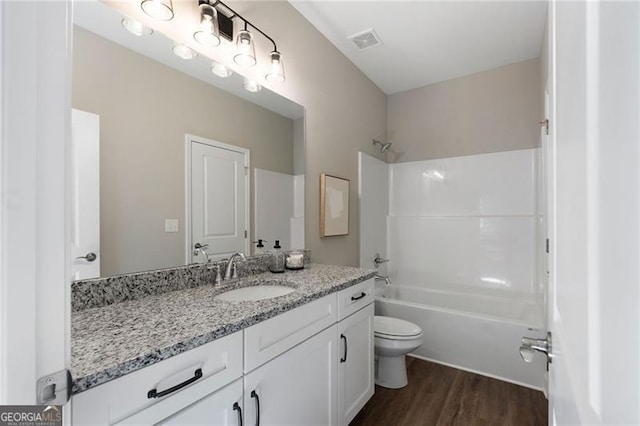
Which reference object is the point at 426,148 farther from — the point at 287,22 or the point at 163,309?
→ the point at 163,309

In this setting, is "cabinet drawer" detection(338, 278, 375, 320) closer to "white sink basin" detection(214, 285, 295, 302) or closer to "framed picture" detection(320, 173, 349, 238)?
"white sink basin" detection(214, 285, 295, 302)

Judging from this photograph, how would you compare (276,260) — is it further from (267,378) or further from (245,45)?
(245,45)

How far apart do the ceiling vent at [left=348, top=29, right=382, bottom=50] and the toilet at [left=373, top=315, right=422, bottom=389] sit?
2263 millimetres

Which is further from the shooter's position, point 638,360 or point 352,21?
point 352,21

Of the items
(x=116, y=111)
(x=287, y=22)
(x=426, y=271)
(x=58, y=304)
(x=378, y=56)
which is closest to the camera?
(x=58, y=304)

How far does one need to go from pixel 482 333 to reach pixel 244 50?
2624 millimetres

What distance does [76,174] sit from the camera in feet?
3.42

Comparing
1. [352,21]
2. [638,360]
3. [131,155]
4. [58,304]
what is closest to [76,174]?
[131,155]

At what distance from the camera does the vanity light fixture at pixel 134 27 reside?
3.87 ft

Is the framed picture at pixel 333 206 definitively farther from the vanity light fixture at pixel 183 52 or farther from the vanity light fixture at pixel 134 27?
the vanity light fixture at pixel 134 27

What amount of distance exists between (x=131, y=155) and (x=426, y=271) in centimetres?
294

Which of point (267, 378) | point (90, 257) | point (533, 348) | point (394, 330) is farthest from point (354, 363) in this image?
point (90, 257)

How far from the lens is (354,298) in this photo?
1.64 metres

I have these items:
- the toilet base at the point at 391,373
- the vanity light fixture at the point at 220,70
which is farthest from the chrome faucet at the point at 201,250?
the toilet base at the point at 391,373
